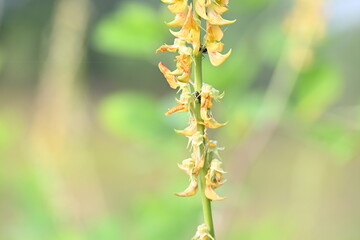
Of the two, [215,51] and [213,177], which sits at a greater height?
[215,51]

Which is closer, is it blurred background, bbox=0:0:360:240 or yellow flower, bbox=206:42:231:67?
yellow flower, bbox=206:42:231:67

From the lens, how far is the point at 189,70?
33.8 inches

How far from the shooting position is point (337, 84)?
2541mm

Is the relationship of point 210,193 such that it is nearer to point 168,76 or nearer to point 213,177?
point 213,177

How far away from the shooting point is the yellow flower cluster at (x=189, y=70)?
0.83 meters

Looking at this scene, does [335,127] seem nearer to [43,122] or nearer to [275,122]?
[275,122]

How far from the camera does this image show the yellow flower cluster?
828 millimetres

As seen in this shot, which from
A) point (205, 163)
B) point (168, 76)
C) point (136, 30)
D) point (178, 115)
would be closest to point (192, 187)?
point (205, 163)

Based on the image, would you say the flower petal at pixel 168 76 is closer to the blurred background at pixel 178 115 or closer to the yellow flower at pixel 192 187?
the yellow flower at pixel 192 187

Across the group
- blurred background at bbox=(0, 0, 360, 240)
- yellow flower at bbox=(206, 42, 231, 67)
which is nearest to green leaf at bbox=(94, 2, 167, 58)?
blurred background at bbox=(0, 0, 360, 240)

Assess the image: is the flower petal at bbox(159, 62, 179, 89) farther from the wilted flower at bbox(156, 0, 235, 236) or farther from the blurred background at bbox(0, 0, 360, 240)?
the blurred background at bbox(0, 0, 360, 240)

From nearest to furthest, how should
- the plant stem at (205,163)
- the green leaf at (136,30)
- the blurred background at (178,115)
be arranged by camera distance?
the plant stem at (205,163)
the blurred background at (178,115)
the green leaf at (136,30)

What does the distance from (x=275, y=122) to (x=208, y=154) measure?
1515mm

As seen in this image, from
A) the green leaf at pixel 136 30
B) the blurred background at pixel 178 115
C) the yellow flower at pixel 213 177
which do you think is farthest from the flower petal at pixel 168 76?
the green leaf at pixel 136 30
